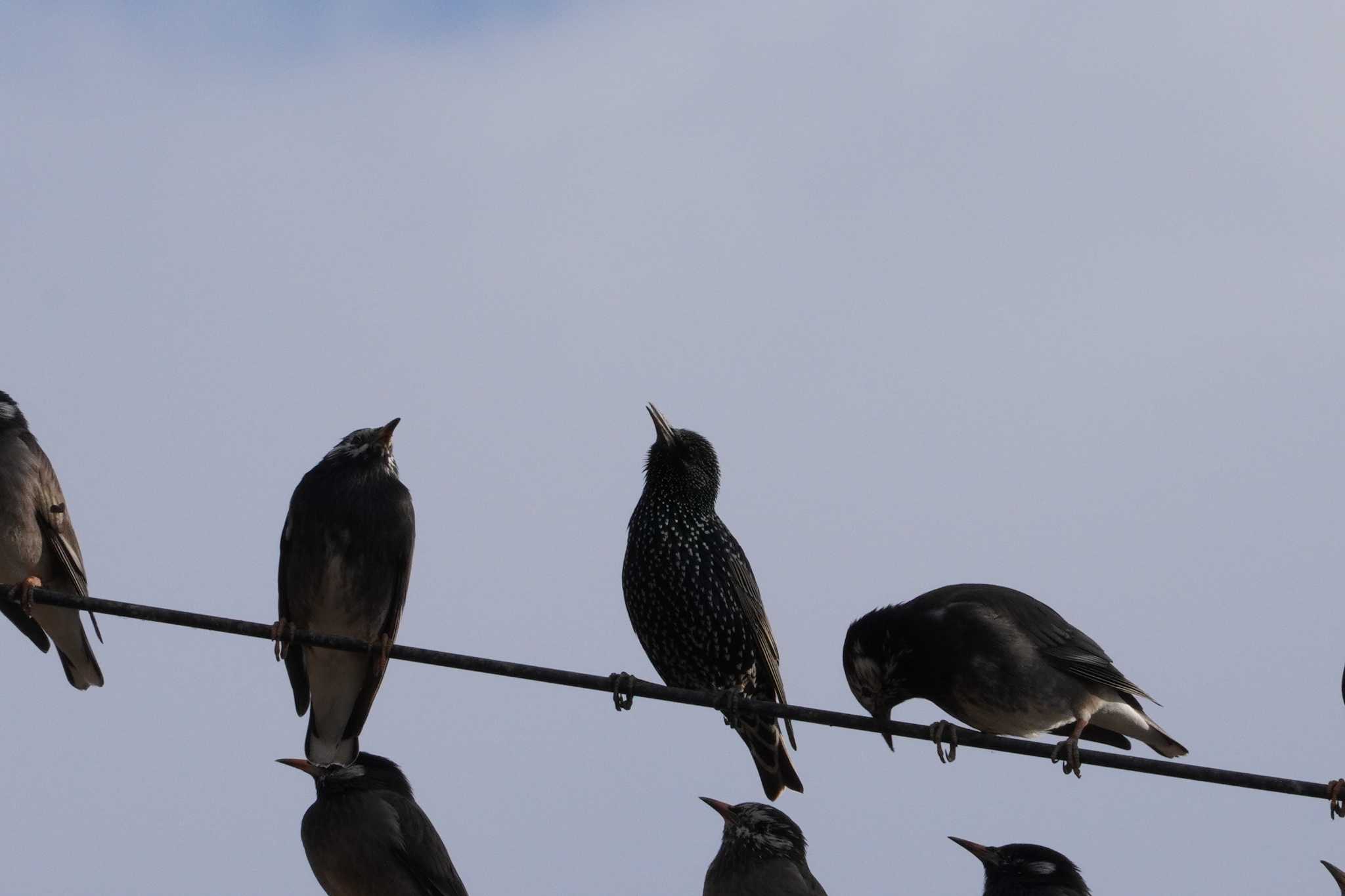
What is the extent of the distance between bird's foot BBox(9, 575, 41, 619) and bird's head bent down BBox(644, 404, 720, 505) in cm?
265

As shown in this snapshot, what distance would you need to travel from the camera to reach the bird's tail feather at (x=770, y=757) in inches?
305

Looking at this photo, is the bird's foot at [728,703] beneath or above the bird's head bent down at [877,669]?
beneath

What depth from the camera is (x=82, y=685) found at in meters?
7.98

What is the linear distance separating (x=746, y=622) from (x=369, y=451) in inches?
69.8

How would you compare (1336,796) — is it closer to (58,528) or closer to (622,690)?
(622,690)

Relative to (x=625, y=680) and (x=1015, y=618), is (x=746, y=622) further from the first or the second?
(x=625, y=680)

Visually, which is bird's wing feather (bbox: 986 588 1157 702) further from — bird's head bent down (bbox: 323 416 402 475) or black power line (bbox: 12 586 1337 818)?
bird's head bent down (bbox: 323 416 402 475)

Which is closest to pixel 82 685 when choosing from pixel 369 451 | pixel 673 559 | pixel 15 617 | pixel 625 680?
pixel 15 617

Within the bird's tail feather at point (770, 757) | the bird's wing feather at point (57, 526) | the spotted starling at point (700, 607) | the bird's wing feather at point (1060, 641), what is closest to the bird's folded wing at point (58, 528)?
the bird's wing feather at point (57, 526)

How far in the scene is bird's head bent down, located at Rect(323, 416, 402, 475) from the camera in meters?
7.49

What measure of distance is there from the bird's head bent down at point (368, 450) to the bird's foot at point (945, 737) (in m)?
2.66

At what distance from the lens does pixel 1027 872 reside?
7512 millimetres

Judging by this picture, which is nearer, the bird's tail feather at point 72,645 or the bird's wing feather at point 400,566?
the bird's wing feather at point 400,566

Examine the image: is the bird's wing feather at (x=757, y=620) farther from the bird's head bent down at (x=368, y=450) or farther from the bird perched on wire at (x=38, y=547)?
the bird perched on wire at (x=38, y=547)
